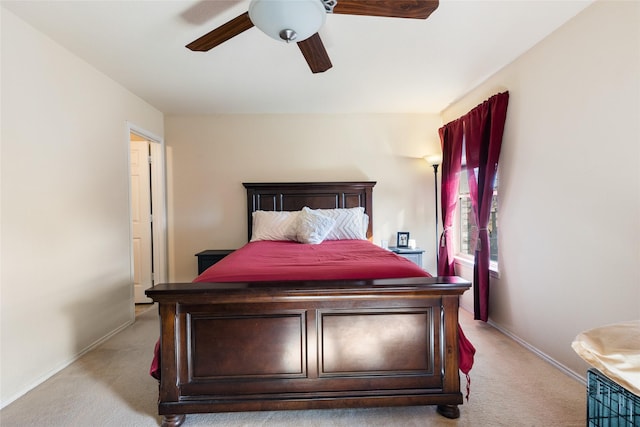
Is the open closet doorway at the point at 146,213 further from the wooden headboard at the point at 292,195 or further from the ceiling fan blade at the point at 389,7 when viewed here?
the ceiling fan blade at the point at 389,7

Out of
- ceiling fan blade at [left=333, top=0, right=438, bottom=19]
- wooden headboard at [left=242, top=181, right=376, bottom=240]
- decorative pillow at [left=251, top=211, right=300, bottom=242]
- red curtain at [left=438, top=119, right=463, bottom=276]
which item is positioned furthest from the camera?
wooden headboard at [left=242, top=181, right=376, bottom=240]

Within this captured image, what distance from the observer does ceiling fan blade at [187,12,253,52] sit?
1.58 m

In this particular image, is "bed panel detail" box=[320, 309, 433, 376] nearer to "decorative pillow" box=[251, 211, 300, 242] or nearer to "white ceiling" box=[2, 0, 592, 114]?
"decorative pillow" box=[251, 211, 300, 242]

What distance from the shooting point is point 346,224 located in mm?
3424

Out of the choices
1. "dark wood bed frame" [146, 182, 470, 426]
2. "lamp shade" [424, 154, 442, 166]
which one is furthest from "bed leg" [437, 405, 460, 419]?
"lamp shade" [424, 154, 442, 166]

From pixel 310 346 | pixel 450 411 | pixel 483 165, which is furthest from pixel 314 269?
pixel 483 165

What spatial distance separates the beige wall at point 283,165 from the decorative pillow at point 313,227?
811 mm

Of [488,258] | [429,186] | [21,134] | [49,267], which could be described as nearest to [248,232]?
[49,267]

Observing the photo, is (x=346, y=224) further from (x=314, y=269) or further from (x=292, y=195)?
(x=314, y=269)

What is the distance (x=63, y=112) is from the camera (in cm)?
229

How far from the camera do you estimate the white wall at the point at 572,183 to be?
1.67m

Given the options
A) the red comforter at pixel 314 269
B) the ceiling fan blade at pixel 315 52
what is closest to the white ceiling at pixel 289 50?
the ceiling fan blade at pixel 315 52

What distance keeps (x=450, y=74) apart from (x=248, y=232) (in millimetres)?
2959

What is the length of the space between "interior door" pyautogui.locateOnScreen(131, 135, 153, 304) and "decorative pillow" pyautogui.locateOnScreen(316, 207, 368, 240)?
2.25m
